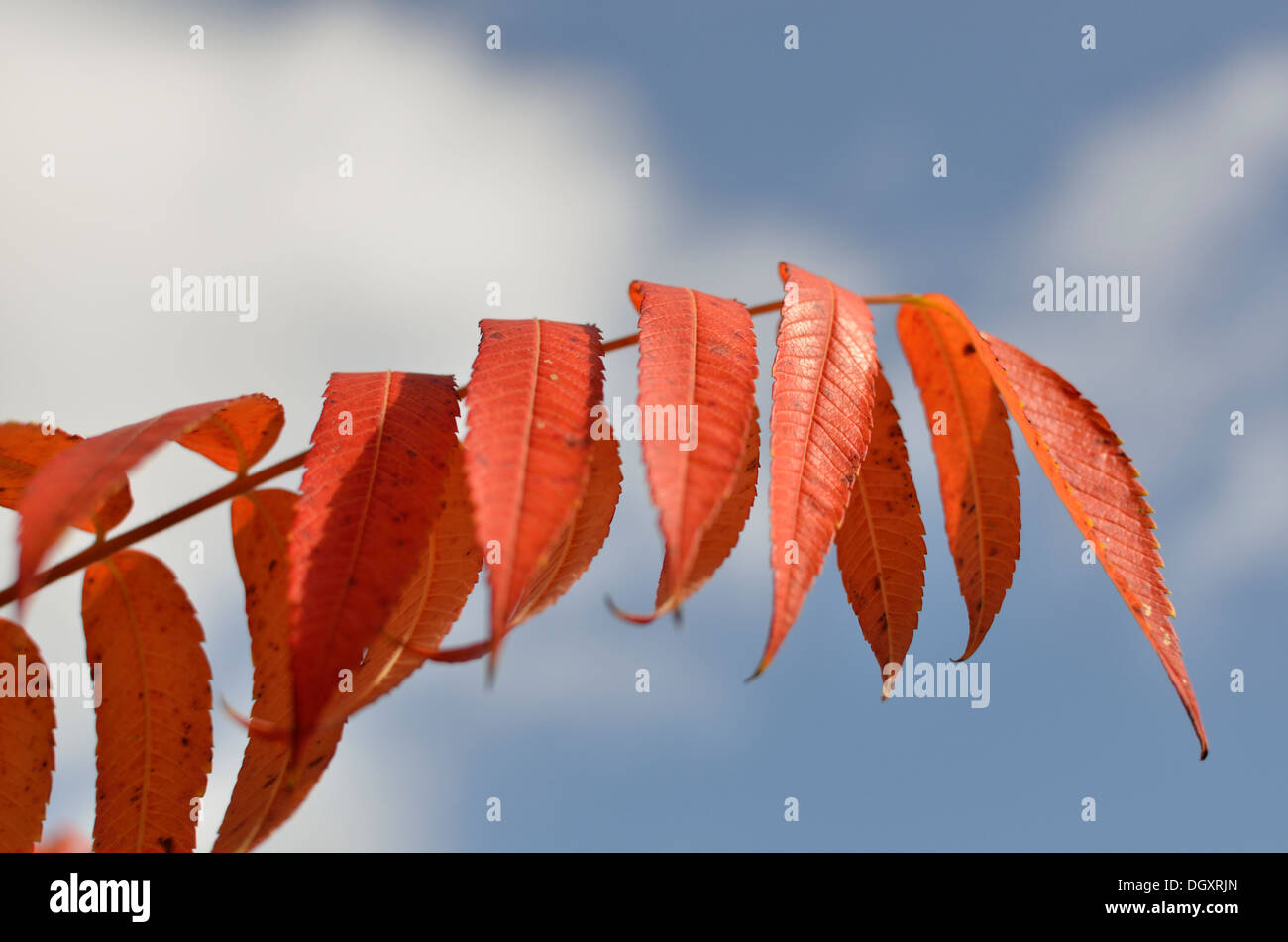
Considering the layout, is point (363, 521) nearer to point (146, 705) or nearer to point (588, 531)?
point (588, 531)

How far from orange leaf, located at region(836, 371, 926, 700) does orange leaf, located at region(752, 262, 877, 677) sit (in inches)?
13.5

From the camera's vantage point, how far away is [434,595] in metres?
1.81

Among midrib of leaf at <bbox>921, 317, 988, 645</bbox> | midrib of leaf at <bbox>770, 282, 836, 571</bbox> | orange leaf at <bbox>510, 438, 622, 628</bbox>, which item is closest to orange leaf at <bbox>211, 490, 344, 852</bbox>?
orange leaf at <bbox>510, 438, 622, 628</bbox>

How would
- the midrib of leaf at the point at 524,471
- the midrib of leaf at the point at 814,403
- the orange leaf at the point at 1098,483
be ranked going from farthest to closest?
the orange leaf at the point at 1098,483 < the midrib of leaf at the point at 814,403 < the midrib of leaf at the point at 524,471

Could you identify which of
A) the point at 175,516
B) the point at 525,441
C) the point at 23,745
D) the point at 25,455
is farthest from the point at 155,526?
the point at 525,441

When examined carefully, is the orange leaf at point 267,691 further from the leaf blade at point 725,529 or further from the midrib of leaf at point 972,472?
the midrib of leaf at point 972,472

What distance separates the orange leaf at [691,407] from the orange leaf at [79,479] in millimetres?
768

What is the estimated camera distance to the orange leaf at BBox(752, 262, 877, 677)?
133 centimetres

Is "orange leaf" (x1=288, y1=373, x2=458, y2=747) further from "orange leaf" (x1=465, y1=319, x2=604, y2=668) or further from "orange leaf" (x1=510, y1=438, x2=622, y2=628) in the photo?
"orange leaf" (x1=510, y1=438, x2=622, y2=628)

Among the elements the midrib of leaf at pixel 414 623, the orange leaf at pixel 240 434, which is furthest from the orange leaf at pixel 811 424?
the orange leaf at pixel 240 434

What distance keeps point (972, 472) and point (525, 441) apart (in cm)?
120

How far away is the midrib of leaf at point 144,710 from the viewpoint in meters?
1.92

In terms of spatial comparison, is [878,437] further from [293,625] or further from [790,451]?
[293,625]
